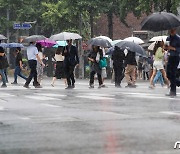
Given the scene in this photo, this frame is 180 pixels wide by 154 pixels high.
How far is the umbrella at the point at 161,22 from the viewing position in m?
17.0

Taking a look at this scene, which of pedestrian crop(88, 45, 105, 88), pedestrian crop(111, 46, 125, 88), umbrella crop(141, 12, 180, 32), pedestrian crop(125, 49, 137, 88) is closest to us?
umbrella crop(141, 12, 180, 32)

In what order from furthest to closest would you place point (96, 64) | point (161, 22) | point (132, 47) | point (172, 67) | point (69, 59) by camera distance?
point (132, 47)
point (96, 64)
point (69, 59)
point (161, 22)
point (172, 67)

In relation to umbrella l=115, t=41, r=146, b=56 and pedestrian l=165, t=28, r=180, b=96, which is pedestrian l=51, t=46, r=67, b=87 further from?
pedestrian l=165, t=28, r=180, b=96

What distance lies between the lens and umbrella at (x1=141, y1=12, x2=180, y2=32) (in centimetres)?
1700

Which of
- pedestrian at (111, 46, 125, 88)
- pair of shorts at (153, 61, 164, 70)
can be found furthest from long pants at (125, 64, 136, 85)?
pair of shorts at (153, 61, 164, 70)

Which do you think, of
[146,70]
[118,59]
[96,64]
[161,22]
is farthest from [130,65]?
[146,70]

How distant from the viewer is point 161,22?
1725 centimetres

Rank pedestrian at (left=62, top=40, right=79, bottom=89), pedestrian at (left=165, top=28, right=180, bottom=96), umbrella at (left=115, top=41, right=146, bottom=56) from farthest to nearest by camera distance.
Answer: umbrella at (left=115, top=41, right=146, bottom=56) → pedestrian at (left=62, top=40, right=79, bottom=89) → pedestrian at (left=165, top=28, right=180, bottom=96)

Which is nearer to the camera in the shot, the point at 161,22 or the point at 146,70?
the point at 161,22

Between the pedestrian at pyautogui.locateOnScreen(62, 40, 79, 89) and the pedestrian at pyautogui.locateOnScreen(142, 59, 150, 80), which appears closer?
the pedestrian at pyautogui.locateOnScreen(62, 40, 79, 89)

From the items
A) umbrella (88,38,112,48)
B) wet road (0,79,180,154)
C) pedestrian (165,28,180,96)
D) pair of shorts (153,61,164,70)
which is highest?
umbrella (88,38,112,48)

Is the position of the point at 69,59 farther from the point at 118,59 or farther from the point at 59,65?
the point at 118,59

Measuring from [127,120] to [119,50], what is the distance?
1516 cm

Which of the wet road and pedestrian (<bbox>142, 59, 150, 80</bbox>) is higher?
the wet road
